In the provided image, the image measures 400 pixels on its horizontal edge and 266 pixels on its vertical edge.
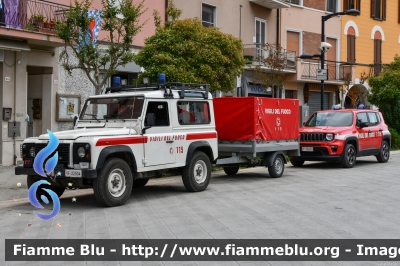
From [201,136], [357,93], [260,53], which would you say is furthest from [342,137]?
[357,93]

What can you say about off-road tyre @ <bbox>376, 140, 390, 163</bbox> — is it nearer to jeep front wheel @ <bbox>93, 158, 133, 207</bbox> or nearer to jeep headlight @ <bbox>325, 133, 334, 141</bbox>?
jeep headlight @ <bbox>325, 133, 334, 141</bbox>

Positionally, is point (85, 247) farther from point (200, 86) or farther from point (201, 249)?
point (200, 86)

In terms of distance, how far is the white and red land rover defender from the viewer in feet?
32.9

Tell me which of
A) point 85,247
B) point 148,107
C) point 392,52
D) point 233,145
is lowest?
point 85,247

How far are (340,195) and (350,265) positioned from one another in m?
5.71

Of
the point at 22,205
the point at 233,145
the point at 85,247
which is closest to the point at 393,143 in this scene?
the point at 233,145

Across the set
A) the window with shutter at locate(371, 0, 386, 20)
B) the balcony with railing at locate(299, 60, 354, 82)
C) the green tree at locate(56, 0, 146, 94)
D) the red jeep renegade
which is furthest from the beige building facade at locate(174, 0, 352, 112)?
the green tree at locate(56, 0, 146, 94)

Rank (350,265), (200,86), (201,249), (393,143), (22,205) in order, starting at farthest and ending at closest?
(393,143) < (200,86) < (22,205) < (201,249) < (350,265)

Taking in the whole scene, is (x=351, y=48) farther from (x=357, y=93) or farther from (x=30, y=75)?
(x=30, y=75)

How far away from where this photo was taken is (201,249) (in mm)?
7176

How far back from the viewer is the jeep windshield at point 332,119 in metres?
18.6

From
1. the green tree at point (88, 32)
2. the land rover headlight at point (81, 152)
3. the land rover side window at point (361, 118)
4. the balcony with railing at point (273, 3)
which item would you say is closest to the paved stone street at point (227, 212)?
the land rover headlight at point (81, 152)

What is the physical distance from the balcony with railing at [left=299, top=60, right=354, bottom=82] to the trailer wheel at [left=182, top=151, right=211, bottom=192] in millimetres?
18528

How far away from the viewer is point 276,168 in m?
15.2
